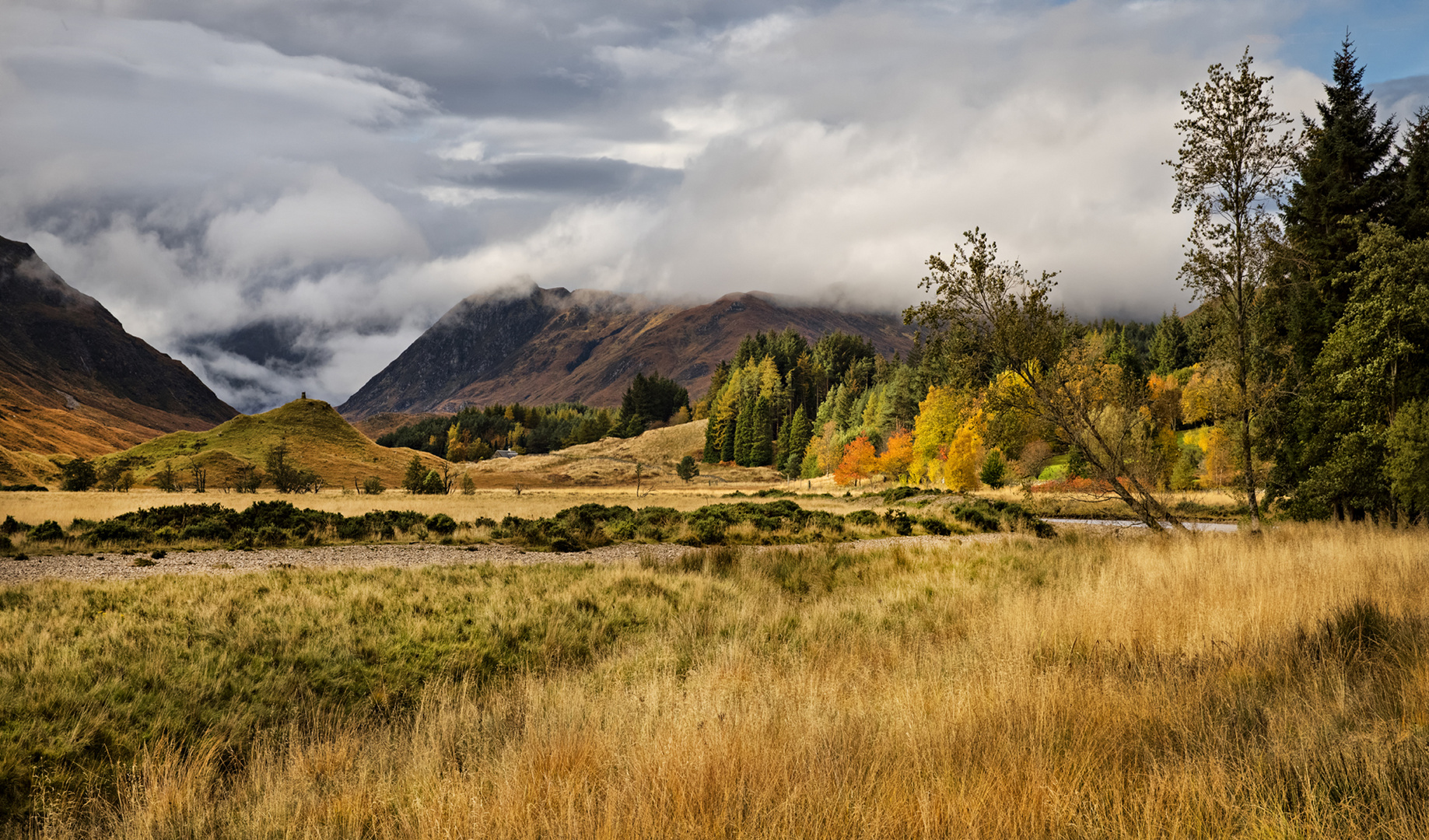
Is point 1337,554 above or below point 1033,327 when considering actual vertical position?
below

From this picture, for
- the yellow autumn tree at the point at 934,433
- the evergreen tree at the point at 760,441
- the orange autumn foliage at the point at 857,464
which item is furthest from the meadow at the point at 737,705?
the evergreen tree at the point at 760,441

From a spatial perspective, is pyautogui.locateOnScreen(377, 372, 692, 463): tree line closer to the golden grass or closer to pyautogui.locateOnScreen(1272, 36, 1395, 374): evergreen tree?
the golden grass

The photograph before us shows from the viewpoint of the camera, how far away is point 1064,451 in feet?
266

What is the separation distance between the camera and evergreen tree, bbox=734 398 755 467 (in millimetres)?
122688

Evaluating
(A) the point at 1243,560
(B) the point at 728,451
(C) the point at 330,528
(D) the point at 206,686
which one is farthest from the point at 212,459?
(A) the point at 1243,560

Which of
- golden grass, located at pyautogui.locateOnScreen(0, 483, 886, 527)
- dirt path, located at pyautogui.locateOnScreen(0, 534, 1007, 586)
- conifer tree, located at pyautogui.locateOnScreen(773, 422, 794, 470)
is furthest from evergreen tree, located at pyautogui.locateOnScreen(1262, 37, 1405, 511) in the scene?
conifer tree, located at pyautogui.locateOnScreen(773, 422, 794, 470)

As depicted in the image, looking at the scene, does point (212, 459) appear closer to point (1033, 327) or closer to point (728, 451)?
point (728, 451)

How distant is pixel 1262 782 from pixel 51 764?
9.22m

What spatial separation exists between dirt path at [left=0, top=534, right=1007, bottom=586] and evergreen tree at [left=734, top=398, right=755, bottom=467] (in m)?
97.7

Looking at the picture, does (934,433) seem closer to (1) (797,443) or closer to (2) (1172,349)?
(1) (797,443)

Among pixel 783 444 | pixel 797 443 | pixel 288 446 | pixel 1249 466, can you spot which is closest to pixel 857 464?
pixel 797 443

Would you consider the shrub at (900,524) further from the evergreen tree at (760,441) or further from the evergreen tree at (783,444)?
the evergreen tree at (760,441)

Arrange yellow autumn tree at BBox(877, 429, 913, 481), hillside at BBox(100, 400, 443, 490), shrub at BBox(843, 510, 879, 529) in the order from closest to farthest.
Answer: shrub at BBox(843, 510, 879, 529), yellow autumn tree at BBox(877, 429, 913, 481), hillside at BBox(100, 400, 443, 490)

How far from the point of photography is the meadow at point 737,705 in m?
3.88
